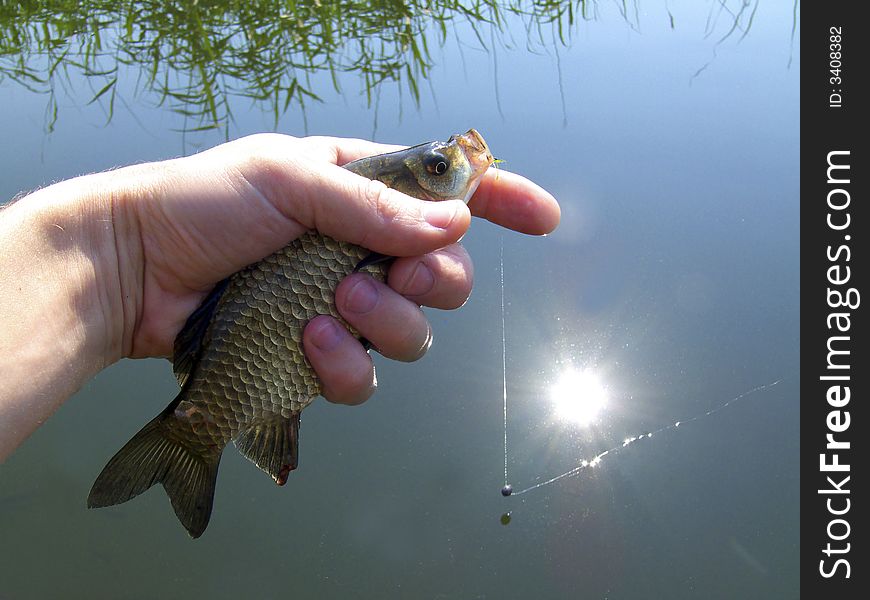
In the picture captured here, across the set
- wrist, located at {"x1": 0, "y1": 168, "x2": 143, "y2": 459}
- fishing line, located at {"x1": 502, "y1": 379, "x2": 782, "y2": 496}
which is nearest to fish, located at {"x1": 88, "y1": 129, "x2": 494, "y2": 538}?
wrist, located at {"x1": 0, "y1": 168, "x2": 143, "y2": 459}

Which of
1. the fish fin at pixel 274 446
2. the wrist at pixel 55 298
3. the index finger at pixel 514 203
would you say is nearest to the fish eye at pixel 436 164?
the index finger at pixel 514 203

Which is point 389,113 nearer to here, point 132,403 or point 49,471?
point 132,403

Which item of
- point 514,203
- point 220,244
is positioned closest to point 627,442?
point 514,203

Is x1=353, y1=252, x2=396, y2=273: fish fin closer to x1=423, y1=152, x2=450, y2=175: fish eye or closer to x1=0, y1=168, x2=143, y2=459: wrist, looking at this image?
x1=423, y1=152, x2=450, y2=175: fish eye

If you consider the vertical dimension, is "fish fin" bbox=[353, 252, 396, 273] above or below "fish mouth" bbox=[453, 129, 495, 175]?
below

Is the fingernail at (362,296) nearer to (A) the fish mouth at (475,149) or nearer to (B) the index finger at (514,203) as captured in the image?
(A) the fish mouth at (475,149)

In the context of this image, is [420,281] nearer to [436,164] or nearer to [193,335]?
[436,164]
